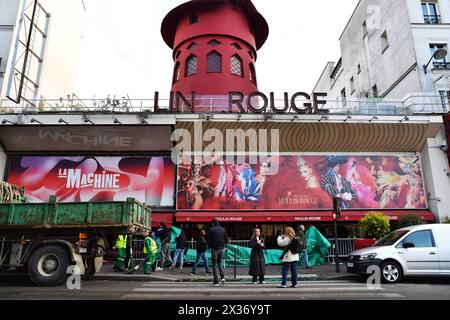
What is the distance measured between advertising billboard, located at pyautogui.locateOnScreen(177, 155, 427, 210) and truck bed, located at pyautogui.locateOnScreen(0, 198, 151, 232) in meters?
8.09

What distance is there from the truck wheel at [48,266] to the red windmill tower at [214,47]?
14.2 m

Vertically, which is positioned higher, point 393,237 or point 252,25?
point 252,25

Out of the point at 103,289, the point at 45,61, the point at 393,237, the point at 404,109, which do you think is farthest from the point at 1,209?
the point at 404,109

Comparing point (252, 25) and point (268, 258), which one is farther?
point (252, 25)

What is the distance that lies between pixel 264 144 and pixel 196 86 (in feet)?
20.4

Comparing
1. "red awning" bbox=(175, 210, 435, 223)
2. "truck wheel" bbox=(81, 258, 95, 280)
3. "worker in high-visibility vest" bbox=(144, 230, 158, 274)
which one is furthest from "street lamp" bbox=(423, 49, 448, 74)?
"truck wheel" bbox=(81, 258, 95, 280)

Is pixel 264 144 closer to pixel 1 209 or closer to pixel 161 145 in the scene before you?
pixel 161 145

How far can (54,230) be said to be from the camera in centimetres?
1130

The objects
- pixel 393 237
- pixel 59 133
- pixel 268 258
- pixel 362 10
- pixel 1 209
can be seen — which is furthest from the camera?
pixel 362 10

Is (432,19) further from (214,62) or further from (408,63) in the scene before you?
(214,62)

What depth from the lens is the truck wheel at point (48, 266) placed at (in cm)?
1058

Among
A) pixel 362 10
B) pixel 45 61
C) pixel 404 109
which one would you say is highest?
pixel 362 10

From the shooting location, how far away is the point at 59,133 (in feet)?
64.5

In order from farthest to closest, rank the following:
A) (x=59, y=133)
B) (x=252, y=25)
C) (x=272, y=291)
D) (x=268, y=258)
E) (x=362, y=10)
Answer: (x=362, y=10) < (x=252, y=25) < (x=59, y=133) < (x=268, y=258) < (x=272, y=291)
